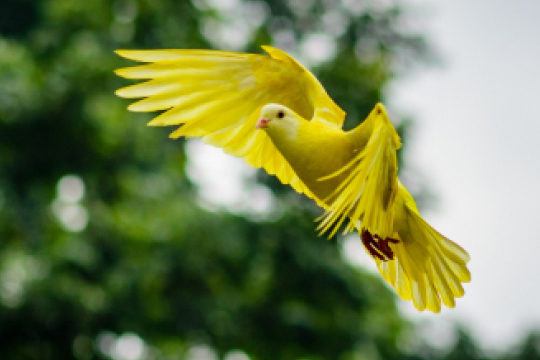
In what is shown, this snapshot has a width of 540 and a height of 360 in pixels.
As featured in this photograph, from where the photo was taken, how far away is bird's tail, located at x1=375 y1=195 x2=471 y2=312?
1.71m

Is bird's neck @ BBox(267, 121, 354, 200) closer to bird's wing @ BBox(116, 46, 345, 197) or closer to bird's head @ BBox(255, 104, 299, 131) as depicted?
Answer: bird's head @ BBox(255, 104, 299, 131)

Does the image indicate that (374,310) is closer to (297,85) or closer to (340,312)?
(340,312)

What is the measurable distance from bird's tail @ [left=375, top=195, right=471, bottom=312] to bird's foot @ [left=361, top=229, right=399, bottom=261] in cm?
15

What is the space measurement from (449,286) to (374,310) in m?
8.16

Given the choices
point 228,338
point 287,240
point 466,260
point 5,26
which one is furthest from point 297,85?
point 5,26

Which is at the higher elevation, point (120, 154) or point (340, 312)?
point (120, 154)

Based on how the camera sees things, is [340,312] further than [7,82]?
Yes

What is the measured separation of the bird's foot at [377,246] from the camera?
5.04 ft

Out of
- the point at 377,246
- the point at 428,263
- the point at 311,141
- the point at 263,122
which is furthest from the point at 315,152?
the point at 428,263

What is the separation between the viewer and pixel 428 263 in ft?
5.67

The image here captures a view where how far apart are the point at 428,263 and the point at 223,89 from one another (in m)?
0.70

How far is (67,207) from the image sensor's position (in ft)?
28.8

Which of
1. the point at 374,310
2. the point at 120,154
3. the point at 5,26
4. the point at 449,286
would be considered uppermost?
the point at 5,26

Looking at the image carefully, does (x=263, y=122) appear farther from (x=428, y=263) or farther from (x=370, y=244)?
(x=428, y=263)
